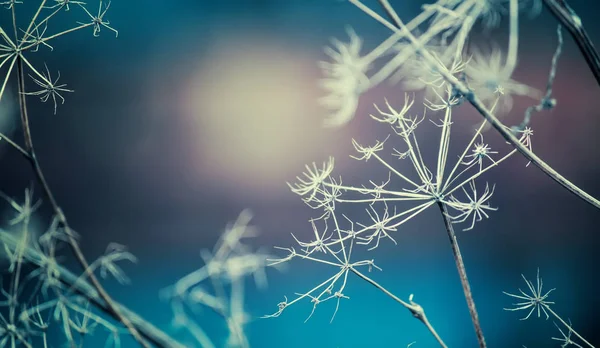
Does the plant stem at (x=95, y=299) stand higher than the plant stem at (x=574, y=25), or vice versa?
the plant stem at (x=574, y=25)

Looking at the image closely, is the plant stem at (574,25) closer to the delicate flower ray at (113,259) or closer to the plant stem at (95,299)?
the plant stem at (95,299)

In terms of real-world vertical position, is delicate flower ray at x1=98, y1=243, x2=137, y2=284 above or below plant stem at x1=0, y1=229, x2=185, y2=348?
above

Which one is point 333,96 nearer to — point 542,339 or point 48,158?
point 48,158

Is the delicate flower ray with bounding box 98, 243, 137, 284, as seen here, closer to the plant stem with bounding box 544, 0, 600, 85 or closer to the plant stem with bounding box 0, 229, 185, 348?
Result: the plant stem with bounding box 0, 229, 185, 348

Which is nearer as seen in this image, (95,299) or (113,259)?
(95,299)

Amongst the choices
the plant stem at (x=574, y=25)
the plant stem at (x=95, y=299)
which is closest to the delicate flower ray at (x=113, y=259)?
the plant stem at (x=95, y=299)

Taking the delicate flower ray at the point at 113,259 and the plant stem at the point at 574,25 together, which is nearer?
the plant stem at the point at 574,25

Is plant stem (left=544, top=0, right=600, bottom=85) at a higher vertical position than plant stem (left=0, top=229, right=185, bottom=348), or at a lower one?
higher

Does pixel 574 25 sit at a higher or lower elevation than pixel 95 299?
higher

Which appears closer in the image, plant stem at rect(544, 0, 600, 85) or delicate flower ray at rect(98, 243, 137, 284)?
plant stem at rect(544, 0, 600, 85)

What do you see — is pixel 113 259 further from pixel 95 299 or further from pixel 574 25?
pixel 574 25

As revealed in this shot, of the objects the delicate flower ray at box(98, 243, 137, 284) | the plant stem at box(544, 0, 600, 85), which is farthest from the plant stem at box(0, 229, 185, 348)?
the plant stem at box(544, 0, 600, 85)

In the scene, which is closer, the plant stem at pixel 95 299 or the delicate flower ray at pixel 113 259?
the plant stem at pixel 95 299

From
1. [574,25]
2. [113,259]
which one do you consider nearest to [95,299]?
[113,259]
